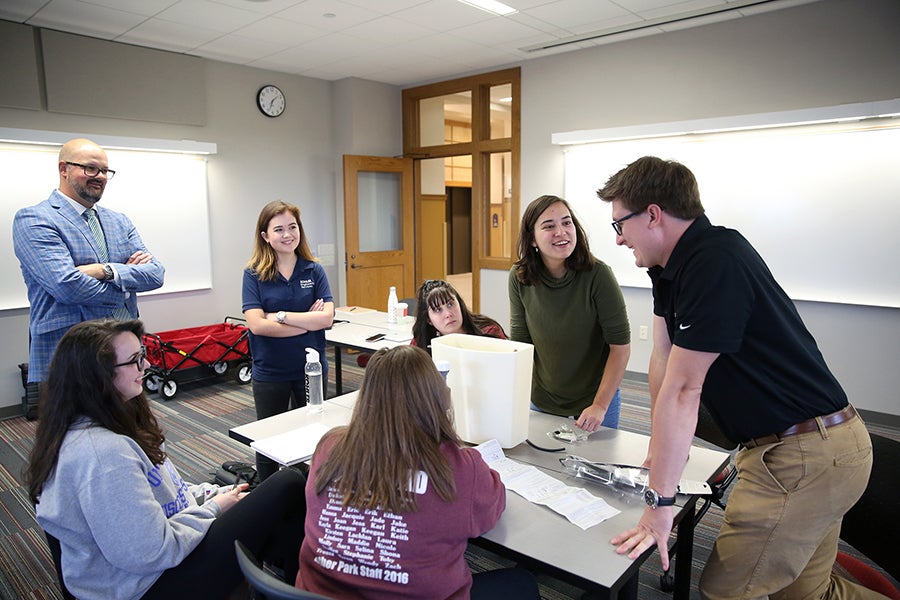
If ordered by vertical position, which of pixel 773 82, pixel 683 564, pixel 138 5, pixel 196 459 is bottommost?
pixel 196 459

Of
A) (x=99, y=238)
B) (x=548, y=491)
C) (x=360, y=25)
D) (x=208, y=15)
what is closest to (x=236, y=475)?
(x=99, y=238)

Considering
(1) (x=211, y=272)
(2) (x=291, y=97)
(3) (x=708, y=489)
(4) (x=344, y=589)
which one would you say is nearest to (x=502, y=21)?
(2) (x=291, y=97)

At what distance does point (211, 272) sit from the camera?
211 inches

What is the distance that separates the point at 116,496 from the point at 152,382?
3706 mm

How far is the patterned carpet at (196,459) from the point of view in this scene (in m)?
2.24

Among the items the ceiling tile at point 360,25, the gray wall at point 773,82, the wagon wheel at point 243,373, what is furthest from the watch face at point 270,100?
the gray wall at point 773,82

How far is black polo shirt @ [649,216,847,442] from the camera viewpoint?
1.20 meters

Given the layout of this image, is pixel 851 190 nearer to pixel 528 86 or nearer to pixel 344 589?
pixel 528 86

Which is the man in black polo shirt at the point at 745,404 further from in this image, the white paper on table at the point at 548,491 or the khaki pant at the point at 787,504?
the white paper on table at the point at 548,491

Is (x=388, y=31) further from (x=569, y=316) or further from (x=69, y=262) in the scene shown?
(x=569, y=316)

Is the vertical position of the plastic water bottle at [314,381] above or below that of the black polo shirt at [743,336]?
below

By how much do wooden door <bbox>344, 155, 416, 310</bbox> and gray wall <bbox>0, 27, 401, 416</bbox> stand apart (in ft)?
0.87

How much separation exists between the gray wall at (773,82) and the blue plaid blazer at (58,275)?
3.80 meters

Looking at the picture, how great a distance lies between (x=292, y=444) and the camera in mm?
1863
